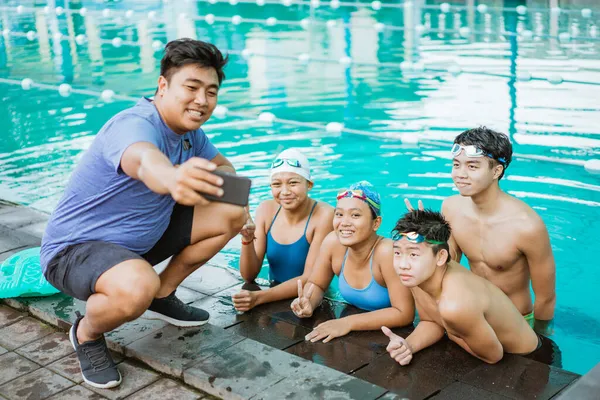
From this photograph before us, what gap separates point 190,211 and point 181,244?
0.60 ft

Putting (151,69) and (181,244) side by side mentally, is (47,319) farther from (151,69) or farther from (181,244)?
(151,69)

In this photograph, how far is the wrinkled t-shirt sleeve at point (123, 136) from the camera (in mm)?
2961

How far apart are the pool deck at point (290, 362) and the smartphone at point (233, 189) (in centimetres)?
108

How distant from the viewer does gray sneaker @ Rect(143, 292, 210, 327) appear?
3.83 metres

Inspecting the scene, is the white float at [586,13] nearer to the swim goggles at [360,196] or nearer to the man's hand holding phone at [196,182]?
the swim goggles at [360,196]

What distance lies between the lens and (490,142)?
157 inches

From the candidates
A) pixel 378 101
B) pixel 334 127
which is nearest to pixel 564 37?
pixel 378 101

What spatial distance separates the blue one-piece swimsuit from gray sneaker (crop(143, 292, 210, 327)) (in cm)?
106

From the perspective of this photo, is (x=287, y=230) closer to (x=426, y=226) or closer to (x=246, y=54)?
(x=426, y=226)

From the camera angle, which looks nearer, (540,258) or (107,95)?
(540,258)

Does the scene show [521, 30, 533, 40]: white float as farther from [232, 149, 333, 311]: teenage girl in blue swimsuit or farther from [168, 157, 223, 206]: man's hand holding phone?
[168, 157, 223, 206]: man's hand holding phone

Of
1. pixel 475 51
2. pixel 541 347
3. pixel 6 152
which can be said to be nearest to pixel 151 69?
pixel 6 152

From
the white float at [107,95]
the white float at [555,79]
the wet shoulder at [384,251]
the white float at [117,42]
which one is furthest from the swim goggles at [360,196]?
the white float at [117,42]

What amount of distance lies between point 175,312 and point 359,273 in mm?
1093
